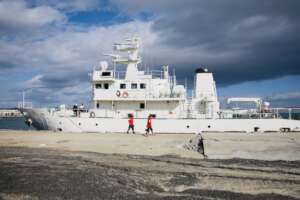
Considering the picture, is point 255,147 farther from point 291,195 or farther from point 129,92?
point 129,92

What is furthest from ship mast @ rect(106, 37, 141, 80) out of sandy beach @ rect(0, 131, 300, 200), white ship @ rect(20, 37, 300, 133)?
sandy beach @ rect(0, 131, 300, 200)

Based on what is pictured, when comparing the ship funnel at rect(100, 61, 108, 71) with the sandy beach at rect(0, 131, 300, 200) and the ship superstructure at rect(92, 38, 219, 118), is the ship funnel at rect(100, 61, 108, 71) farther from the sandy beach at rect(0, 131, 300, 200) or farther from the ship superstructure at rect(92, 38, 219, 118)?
the sandy beach at rect(0, 131, 300, 200)

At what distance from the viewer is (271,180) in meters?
9.51

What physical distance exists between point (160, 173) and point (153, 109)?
57.5ft

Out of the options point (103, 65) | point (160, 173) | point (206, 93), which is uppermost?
point (103, 65)

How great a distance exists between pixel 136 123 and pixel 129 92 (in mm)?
2824

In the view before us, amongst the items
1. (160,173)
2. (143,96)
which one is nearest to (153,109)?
(143,96)

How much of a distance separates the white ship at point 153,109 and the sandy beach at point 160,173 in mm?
9770

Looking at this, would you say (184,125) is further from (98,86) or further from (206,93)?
(98,86)

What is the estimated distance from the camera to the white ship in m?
26.6

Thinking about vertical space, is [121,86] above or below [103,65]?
below

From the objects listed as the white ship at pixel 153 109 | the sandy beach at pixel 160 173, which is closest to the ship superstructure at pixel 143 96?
the white ship at pixel 153 109

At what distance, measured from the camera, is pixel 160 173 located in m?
10.4

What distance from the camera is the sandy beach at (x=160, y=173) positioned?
805 cm
